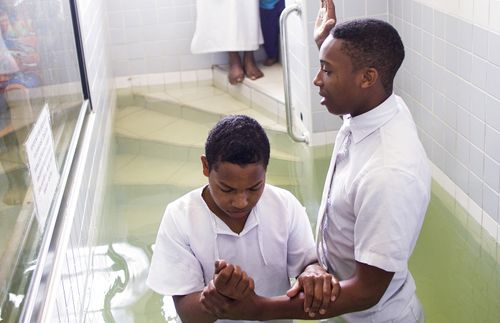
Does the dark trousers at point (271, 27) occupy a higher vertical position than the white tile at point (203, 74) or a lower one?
higher

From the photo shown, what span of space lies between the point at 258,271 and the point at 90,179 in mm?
2219

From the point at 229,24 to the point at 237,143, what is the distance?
14.5 ft

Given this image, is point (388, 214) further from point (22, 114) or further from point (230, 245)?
point (22, 114)

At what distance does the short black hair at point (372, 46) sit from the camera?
1634mm

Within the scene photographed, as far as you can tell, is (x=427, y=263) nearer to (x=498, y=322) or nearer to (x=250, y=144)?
(x=498, y=322)

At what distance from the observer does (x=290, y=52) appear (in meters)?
5.05

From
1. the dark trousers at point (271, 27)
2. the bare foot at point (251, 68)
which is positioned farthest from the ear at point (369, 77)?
the dark trousers at point (271, 27)

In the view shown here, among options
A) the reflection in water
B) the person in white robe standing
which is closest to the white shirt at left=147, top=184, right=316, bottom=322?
the reflection in water

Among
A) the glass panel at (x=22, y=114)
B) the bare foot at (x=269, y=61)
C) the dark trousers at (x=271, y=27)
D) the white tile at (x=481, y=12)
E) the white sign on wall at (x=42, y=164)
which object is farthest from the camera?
the bare foot at (x=269, y=61)

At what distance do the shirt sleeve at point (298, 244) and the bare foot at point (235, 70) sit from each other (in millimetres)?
4124

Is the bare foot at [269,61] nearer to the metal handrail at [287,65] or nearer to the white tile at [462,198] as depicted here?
the metal handrail at [287,65]

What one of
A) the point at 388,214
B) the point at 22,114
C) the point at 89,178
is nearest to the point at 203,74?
the point at 89,178

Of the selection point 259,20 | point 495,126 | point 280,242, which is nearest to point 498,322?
point 495,126

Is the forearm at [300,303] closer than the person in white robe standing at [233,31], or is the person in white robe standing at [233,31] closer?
the forearm at [300,303]
